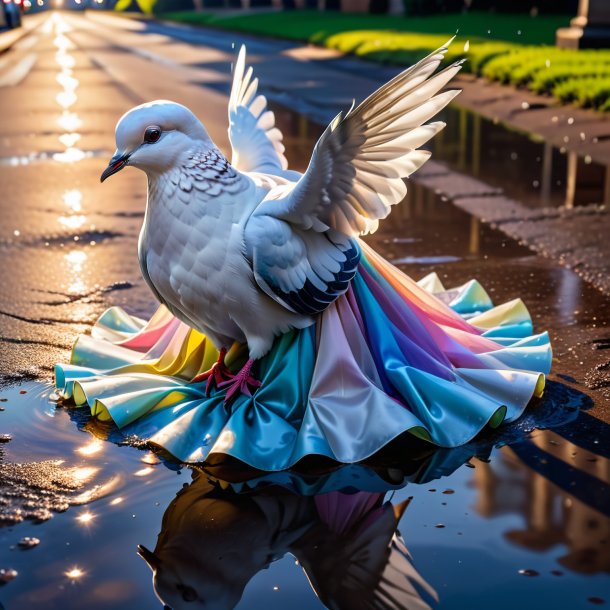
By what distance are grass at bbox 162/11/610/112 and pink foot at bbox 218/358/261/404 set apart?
8.56 feet

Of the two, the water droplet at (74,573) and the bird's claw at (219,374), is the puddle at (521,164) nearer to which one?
the bird's claw at (219,374)

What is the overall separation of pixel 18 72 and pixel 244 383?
17.3 m

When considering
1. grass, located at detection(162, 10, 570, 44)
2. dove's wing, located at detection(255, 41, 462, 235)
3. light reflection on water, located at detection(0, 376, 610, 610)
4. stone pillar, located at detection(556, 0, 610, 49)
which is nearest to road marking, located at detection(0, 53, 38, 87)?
grass, located at detection(162, 10, 570, 44)

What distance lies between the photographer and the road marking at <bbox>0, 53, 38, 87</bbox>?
1775cm

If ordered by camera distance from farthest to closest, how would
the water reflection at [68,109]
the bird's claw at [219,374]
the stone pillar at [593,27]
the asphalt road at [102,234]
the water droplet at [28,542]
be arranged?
the stone pillar at [593,27] < the water reflection at [68,109] < the asphalt road at [102,234] < the bird's claw at [219,374] < the water droplet at [28,542]

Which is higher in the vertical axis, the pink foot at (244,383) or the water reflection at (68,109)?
the pink foot at (244,383)

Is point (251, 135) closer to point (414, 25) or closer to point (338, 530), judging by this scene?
point (338, 530)

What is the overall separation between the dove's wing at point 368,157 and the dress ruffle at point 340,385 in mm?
473

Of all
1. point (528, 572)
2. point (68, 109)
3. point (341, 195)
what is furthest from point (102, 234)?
point (68, 109)

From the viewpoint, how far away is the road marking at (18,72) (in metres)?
17.8

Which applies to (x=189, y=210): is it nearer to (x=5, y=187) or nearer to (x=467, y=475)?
(x=467, y=475)

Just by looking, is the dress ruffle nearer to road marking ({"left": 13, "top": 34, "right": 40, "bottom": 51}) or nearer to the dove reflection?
the dove reflection

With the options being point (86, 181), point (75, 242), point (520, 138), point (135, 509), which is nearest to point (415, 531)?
point (135, 509)

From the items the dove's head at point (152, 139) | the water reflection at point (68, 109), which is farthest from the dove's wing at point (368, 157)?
the water reflection at point (68, 109)
